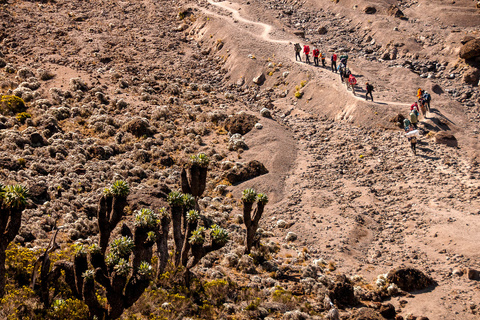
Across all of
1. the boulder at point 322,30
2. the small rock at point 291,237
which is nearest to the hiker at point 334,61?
the boulder at point 322,30

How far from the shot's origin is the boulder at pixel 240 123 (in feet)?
140

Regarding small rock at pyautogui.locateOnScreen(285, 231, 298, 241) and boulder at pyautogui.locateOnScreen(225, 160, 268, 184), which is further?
boulder at pyautogui.locateOnScreen(225, 160, 268, 184)

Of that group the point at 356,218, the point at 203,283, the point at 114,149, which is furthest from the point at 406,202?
the point at 114,149

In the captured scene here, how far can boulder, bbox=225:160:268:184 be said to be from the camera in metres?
35.4

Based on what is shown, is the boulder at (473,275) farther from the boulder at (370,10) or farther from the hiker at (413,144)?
the boulder at (370,10)

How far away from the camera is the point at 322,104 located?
44.2 metres

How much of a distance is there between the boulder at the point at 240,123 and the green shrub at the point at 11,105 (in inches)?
778

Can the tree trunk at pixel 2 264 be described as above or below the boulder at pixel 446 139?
above

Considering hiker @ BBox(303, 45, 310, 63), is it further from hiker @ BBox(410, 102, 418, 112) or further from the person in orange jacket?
hiker @ BBox(410, 102, 418, 112)

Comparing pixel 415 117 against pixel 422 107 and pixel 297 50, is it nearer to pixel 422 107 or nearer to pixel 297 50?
pixel 422 107

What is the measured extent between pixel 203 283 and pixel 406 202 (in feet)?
55.0

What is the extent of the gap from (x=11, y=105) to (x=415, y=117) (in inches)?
1445

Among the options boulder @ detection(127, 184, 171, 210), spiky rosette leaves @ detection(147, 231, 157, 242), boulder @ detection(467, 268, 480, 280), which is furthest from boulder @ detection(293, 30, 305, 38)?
spiky rosette leaves @ detection(147, 231, 157, 242)

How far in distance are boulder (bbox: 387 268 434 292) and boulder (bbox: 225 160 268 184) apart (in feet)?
50.1
